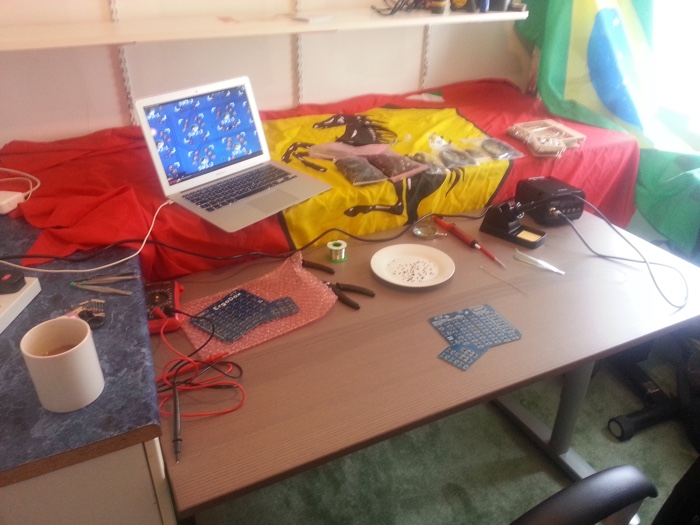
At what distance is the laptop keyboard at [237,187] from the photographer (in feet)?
4.20

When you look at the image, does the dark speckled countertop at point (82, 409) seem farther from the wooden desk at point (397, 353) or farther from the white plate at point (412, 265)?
the white plate at point (412, 265)

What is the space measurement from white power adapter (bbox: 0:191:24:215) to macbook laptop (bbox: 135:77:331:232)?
34 cm

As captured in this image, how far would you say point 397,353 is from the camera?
0.99 m

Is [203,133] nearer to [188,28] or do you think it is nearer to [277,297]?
[188,28]

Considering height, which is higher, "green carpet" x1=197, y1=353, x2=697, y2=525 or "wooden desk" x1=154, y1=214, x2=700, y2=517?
"wooden desk" x1=154, y1=214, x2=700, y2=517

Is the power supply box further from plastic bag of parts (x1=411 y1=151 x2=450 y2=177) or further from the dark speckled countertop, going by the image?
Answer: the dark speckled countertop

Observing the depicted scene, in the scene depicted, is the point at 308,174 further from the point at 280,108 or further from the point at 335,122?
the point at 280,108

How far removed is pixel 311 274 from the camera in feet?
3.92

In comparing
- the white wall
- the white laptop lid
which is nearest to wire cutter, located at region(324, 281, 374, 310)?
the white laptop lid

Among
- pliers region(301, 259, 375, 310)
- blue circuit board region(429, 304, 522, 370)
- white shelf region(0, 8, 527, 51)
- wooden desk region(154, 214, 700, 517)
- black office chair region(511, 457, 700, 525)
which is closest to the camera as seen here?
black office chair region(511, 457, 700, 525)

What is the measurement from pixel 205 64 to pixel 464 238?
3.55ft

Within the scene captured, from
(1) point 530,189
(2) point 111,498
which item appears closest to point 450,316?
(1) point 530,189

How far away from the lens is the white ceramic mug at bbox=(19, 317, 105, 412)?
0.69 metres

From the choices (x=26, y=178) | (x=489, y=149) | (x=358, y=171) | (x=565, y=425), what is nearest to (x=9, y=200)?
(x=26, y=178)
